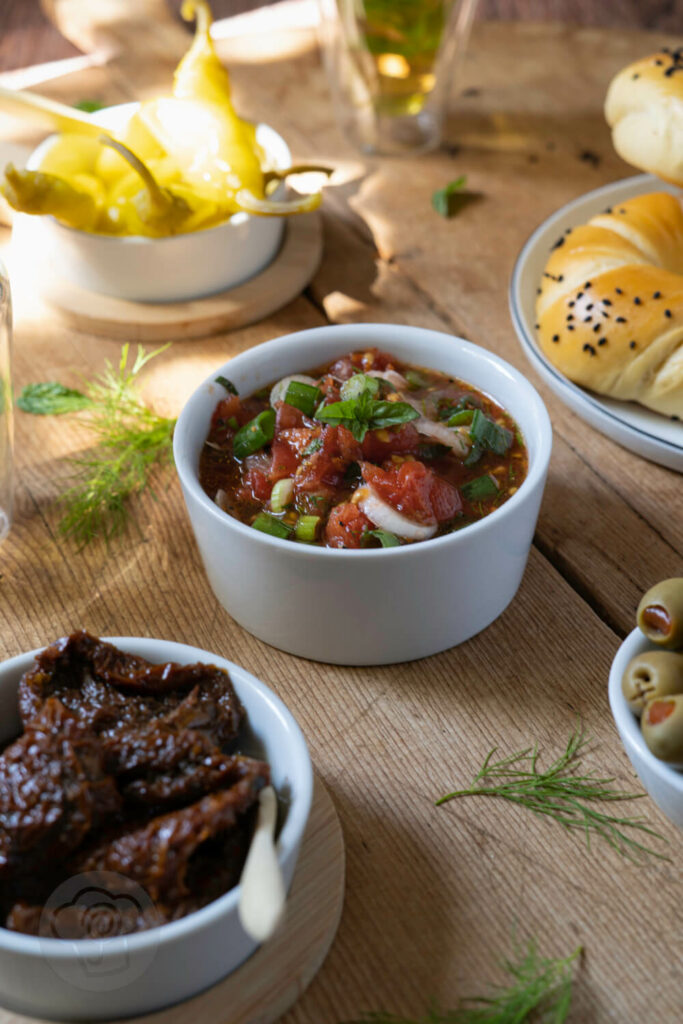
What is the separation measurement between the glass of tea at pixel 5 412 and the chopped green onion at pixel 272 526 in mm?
530

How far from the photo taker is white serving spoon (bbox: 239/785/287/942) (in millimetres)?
1018

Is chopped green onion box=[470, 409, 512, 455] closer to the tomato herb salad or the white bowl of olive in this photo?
the tomato herb salad

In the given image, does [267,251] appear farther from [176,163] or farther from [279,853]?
[279,853]

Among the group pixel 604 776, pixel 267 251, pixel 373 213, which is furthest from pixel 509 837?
pixel 373 213

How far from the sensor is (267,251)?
2.43 metres

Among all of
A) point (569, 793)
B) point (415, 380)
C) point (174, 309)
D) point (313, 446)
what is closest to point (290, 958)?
point (569, 793)

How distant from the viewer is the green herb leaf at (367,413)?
1.64m

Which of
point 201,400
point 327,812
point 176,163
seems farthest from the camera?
point 176,163

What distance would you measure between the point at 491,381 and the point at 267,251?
83 centimetres

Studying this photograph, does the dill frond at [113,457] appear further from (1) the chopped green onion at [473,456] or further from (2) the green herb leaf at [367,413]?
(1) the chopped green onion at [473,456]

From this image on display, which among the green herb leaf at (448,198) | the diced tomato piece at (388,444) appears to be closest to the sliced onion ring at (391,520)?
the diced tomato piece at (388,444)

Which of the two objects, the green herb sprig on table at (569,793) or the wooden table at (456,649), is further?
the green herb sprig on table at (569,793)

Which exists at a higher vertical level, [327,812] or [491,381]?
[491,381]

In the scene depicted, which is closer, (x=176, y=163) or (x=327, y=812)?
(x=327, y=812)
